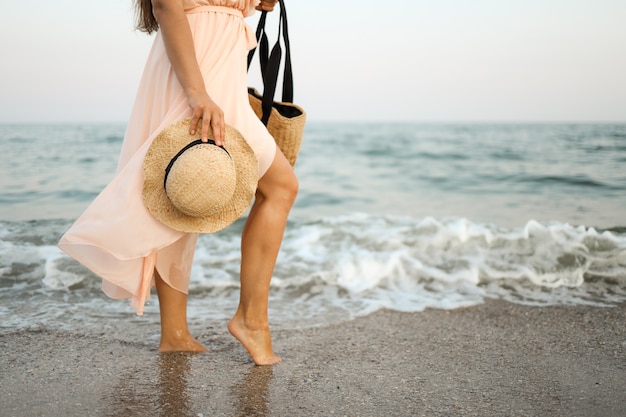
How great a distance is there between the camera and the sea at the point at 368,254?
12.6 ft

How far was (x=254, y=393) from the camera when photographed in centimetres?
232

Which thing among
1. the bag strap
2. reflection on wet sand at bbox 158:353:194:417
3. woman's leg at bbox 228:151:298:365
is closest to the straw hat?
woman's leg at bbox 228:151:298:365

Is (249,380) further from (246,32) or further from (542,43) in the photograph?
(542,43)

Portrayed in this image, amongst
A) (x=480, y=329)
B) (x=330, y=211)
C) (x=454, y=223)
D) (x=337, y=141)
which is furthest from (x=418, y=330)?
(x=337, y=141)

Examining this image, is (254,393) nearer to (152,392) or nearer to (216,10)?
(152,392)

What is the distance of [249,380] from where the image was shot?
246 cm

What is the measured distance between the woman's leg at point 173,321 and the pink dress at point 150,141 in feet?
0.18

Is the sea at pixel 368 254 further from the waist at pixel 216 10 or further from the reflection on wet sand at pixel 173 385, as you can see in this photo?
the waist at pixel 216 10

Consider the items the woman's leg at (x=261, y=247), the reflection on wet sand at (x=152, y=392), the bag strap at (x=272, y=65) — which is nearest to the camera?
the reflection on wet sand at (x=152, y=392)

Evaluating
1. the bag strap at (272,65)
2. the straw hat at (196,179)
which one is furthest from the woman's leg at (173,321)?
the bag strap at (272,65)

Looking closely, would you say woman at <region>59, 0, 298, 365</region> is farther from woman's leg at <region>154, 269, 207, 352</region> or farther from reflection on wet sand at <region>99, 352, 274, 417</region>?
reflection on wet sand at <region>99, 352, 274, 417</region>

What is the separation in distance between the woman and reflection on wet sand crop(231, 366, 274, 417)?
94mm

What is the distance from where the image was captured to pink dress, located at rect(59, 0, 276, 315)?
242 cm

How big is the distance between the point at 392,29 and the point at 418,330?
13647 mm
